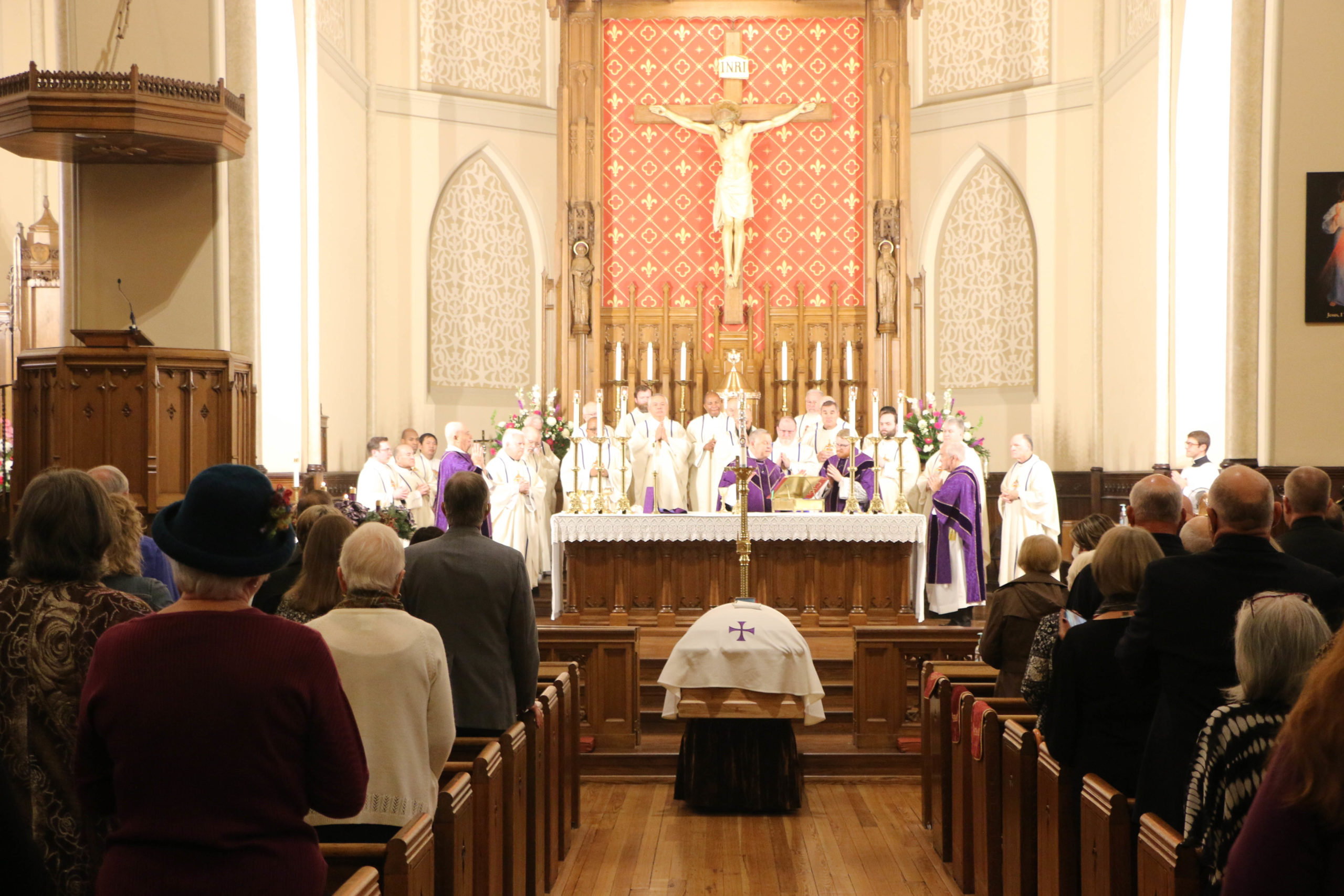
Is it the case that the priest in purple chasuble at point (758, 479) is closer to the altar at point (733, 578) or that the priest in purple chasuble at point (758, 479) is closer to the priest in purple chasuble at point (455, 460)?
the altar at point (733, 578)

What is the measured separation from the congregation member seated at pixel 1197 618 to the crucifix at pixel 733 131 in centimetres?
1126

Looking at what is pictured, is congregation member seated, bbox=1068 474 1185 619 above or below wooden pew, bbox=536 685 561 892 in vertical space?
above

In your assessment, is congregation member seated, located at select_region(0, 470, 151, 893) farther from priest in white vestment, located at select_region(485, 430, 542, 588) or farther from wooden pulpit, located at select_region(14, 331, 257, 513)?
priest in white vestment, located at select_region(485, 430, 542, 588)

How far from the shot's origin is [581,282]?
1419 cm

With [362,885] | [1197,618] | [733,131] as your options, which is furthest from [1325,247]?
[362,885]

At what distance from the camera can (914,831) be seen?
20.9ft

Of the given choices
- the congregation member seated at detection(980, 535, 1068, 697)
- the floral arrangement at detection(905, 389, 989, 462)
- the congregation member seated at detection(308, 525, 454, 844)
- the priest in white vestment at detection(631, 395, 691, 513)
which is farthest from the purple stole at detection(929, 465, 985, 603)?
the congregation member seated at detection(308, 525, 454, 844)

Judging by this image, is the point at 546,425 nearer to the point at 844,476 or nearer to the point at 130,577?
the point at 844,476

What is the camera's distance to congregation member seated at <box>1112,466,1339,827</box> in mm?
3135

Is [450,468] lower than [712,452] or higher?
lower

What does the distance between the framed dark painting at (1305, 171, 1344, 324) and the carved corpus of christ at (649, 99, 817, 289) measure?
579cm

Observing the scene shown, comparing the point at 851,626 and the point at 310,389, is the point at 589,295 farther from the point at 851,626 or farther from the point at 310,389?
the point at 851,626

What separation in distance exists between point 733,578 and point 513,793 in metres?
5.42

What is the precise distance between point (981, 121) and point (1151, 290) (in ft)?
10.6
